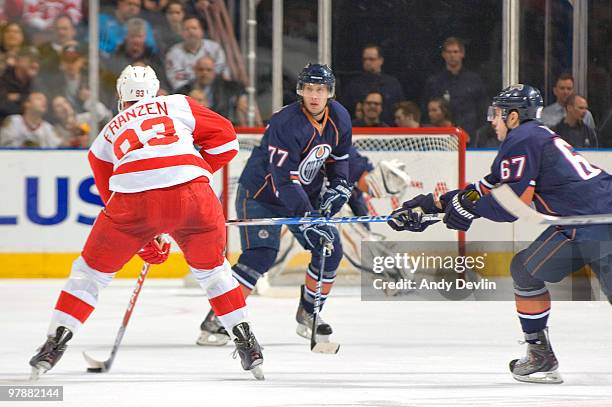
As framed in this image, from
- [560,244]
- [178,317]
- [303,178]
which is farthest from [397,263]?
[560,244]

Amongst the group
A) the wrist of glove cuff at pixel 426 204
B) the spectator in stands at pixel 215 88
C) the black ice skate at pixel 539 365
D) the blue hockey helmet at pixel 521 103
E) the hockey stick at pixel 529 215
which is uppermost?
the blue hockey helmet at pixel 521 103

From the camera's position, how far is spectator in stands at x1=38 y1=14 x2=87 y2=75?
7012 millimetres

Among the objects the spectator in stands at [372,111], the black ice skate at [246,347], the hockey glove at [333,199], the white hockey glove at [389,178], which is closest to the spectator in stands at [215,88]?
the spectator in stands at [372,111]

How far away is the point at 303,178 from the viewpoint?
4812 millimetres

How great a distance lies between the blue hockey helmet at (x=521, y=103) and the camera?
12.8 feet

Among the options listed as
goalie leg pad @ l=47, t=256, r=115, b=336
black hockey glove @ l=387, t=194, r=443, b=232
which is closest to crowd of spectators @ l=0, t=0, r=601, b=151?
black hockey glove @ l=387, t=194, r=443, b=232

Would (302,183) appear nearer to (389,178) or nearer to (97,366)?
(97,366)

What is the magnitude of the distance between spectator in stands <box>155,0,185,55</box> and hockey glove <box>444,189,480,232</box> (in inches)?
133

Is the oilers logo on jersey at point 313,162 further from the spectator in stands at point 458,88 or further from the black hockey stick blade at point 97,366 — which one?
the spectator in stands at point 458,88

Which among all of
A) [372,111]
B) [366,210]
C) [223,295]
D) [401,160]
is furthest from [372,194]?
[223,295]

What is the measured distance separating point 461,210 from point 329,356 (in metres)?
0.82

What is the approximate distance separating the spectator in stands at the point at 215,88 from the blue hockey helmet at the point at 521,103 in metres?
3.26

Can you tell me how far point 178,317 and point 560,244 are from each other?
2239 millimetres

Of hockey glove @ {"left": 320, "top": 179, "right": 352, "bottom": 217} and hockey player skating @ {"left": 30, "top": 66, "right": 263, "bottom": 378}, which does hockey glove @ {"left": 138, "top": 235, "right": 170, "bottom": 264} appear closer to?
hockey player skating @ {"left": 30, "top": 66, "right": 263, "bottom": 378}
